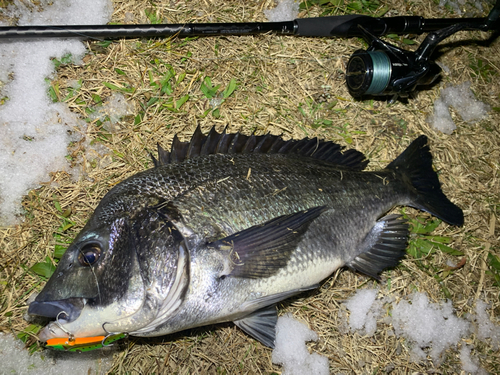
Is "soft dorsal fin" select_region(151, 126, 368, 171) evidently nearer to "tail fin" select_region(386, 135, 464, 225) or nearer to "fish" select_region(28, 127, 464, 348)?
"fish" select_region(28, 127, 464, 348)

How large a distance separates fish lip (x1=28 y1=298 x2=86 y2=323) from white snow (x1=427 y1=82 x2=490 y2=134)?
3.23 metres

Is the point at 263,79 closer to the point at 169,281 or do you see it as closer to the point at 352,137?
the point at 352,137

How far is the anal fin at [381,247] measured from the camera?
2.57 m

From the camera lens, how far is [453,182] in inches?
123

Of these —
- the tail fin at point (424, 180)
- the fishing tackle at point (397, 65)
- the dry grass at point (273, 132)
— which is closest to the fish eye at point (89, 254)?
the dry grass at point (273, 132)

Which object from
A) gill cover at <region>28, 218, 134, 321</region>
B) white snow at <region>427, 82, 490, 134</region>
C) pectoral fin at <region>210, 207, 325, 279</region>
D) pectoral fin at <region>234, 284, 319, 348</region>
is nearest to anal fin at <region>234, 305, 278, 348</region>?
pectoral fin at <region>234, 284, 319, 348</region>

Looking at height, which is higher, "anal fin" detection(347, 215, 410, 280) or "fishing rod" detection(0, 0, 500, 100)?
"fishing rod" detection(0, 0, 500, 100)

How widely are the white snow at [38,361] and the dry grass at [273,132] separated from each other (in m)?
0.13

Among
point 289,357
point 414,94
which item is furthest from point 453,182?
point 289,357

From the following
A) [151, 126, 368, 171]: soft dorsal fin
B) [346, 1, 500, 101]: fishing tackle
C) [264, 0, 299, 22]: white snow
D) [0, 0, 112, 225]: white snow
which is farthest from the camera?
[264, 0, 299, 22]: white snow

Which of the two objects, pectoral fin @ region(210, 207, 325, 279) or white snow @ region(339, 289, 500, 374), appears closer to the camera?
pectoral fin @ region(210, 207, 325, 279)

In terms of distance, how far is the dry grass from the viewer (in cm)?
255

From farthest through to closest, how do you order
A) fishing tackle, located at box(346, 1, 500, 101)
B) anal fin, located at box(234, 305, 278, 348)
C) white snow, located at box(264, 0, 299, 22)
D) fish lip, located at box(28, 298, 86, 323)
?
white snow, located at box(264, 0, 299, 22), fishing tackle, located at box(346, 1, 500, 101), anal fin, located at box(234, 305, 278, 348), fish lip, located at box(28, 298, 86, 323)

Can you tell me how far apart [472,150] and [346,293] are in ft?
6.08
